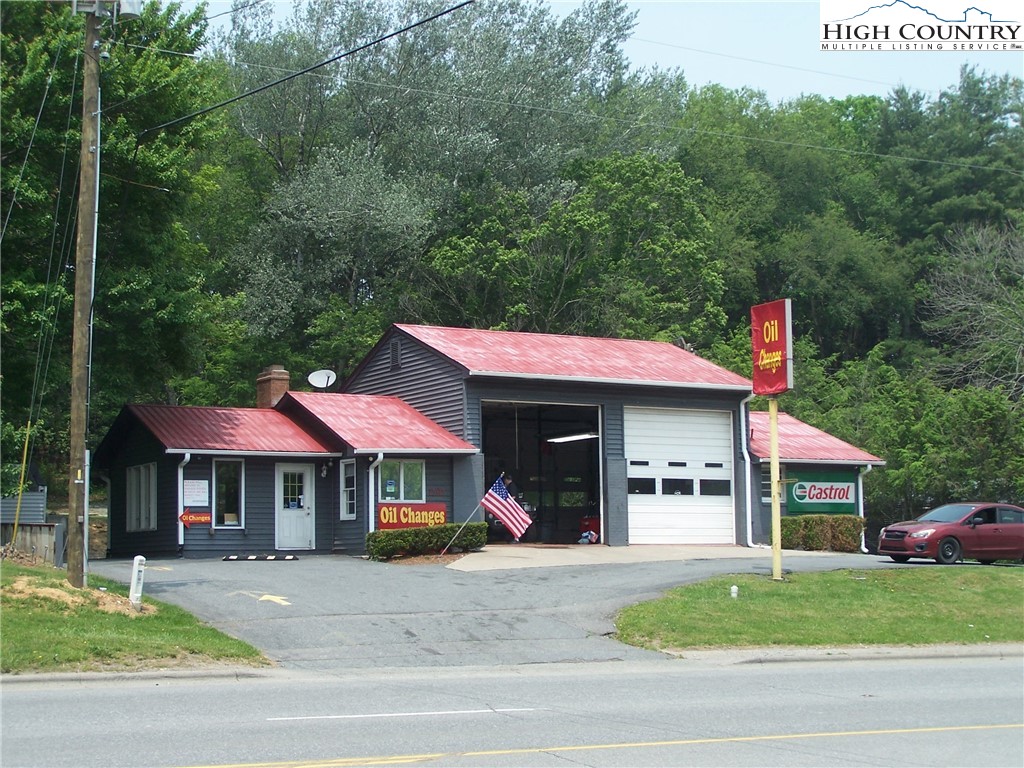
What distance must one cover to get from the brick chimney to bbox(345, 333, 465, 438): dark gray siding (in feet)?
7.27

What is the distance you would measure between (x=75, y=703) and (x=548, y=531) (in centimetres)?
2480

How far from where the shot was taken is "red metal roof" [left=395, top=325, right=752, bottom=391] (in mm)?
30906

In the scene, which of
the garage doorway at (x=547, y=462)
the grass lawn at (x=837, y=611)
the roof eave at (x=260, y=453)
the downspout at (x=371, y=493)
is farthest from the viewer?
the garage doorway at (x=547, y=462)

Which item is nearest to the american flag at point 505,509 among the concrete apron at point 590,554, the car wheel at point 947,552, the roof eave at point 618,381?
the concrete apron at point 590,554

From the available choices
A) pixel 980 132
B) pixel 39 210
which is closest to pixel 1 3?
pixel 39 210

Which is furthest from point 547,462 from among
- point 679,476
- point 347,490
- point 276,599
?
point 276,599

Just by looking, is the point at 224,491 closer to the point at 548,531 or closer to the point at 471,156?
the point at 548,531

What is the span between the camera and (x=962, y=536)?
2783 cm

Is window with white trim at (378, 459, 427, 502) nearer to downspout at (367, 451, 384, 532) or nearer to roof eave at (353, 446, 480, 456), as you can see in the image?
downspout at (367, 451, 384, 532)

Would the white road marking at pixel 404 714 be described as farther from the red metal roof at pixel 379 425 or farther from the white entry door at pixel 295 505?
the white entry door at pixel 295 505

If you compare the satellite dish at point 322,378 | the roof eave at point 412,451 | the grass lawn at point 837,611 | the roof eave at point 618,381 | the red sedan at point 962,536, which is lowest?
the grass lawn at point 837,611

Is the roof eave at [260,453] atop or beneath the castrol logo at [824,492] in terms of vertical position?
atop

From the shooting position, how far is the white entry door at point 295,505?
98.3ft

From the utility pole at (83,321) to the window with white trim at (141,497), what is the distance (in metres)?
11.3
